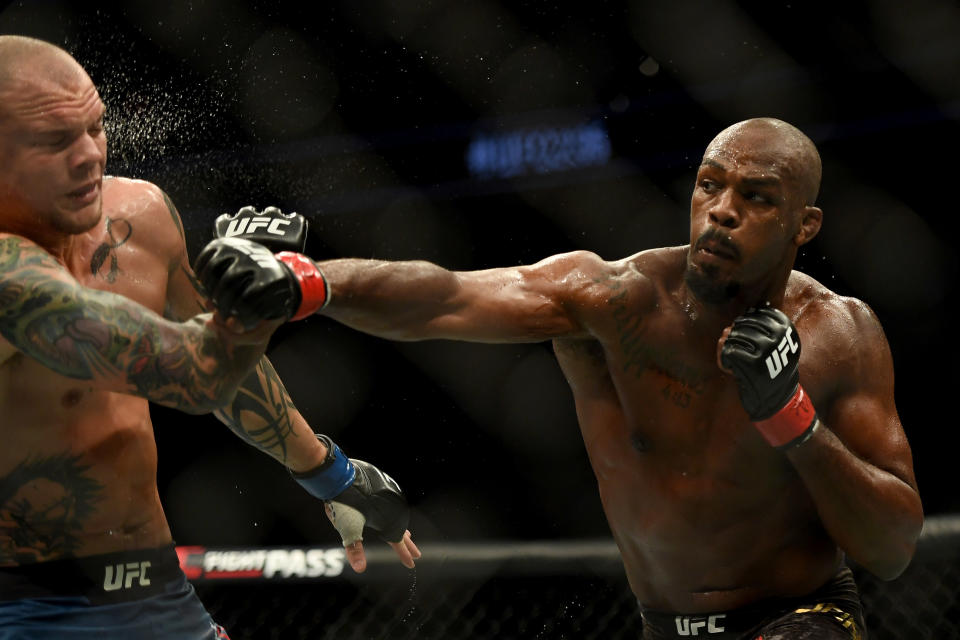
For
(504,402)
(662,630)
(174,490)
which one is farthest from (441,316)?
(174,490)

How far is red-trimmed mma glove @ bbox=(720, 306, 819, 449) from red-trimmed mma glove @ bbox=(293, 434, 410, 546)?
59 centimetres

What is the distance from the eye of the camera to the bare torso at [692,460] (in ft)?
6.01

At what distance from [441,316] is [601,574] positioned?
110 cm

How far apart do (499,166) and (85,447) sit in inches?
93.1

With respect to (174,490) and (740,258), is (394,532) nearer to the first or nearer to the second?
(740,258)

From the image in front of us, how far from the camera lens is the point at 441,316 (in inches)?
63.5

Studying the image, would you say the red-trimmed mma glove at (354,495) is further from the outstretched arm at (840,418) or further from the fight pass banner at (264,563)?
the fight pass banner at (264,563)

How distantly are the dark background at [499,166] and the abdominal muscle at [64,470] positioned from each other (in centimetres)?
202

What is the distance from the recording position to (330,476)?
5.65 feet

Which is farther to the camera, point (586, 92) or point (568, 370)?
point (586, 92)

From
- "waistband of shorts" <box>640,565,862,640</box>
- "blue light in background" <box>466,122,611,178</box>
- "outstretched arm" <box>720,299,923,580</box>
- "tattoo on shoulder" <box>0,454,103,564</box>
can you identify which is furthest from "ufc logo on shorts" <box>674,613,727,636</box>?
"blue light in background" <box>466,122,611,178</box>

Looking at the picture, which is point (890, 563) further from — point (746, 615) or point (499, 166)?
point (499, 166)

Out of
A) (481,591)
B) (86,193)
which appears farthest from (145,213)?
(481,591)

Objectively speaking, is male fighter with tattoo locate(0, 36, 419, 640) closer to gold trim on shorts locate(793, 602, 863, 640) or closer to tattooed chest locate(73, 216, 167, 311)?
tattooed chest locate(73, 216, 167, 311)
